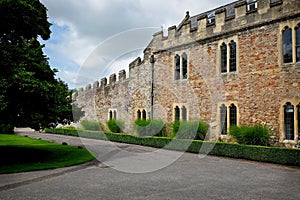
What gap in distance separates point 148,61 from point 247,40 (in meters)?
8.58

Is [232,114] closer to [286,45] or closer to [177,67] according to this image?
[286,45]

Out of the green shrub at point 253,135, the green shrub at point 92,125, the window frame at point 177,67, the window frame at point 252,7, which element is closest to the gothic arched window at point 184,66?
the window frame at point 177,67

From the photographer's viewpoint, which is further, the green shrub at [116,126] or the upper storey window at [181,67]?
the green shrub at [116,126]

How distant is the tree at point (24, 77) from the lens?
10055mm

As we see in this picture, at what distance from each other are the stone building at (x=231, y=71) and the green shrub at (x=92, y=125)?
6.03 metres

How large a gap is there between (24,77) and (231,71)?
10862 mm

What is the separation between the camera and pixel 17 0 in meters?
10.8

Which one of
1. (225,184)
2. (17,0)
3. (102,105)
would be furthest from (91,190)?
(102,105)

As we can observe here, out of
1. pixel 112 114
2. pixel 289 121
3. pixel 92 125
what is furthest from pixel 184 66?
pixel 92 125

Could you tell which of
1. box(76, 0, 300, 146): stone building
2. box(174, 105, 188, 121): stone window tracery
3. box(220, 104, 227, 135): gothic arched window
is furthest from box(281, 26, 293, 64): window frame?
box(174, 105, 188, 121): stone window tracery

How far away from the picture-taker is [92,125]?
2877cm

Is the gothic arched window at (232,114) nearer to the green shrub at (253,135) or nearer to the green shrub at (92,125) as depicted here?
the green shrub at (253,135)

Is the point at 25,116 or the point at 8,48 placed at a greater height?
the point at 8,48

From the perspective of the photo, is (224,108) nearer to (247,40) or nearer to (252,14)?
(247,40)
